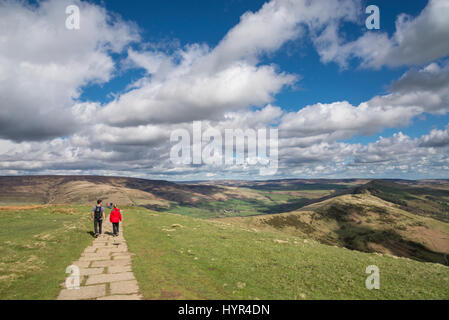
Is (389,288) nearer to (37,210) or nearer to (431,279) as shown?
(431,279)

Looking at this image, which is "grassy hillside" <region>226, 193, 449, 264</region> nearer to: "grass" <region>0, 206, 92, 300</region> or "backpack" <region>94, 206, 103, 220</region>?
"backpack" <region>94, 206, 103, 220</region>

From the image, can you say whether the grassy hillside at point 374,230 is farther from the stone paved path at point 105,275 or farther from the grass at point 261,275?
the stone paved path at point 105,275

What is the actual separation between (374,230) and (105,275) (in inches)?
7707

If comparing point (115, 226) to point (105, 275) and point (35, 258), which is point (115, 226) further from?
point (105, 275)

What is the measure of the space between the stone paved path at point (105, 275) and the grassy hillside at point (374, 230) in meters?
121

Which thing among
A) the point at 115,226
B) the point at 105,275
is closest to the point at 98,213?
the point at 115,226

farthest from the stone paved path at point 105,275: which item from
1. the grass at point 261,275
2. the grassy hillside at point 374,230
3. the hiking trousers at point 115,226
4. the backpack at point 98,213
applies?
the grassy hillside at point 374,230

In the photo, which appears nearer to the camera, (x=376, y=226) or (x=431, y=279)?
(x=431, y=279)

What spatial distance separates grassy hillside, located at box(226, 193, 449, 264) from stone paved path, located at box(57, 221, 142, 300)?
121203 mm
